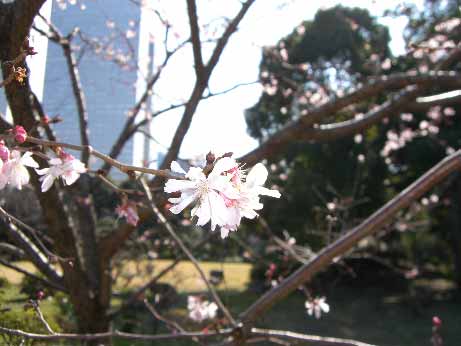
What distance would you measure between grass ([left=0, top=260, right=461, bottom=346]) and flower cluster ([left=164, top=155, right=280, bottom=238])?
3903 mm

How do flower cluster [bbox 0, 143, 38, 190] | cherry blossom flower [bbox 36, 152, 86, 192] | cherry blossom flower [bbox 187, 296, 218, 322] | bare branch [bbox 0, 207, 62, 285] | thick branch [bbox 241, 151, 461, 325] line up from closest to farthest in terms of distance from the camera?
flower cluster [bbox 0, 143, 38, 190]
cherry blossom flower [bbox 36, 152, 86, 192]
thick branch [bbox 241, 151, 461, 325]
bare branch [bbox 0, 207, 62, 285]
cherry blossom flower [bbox 187, 296, 218, 322]

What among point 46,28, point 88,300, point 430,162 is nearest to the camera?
point 88,300

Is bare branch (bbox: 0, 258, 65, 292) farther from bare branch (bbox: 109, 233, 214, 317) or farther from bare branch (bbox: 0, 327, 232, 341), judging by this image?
bare branch (bbox: 0, 327, 232, 341)

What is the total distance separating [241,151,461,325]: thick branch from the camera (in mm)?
1675

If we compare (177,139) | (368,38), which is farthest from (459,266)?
(177,139)

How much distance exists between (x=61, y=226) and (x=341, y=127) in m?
1.61

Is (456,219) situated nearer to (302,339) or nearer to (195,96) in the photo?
(195,96)

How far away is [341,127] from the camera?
272 cm

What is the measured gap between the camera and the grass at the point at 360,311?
23.4 feet

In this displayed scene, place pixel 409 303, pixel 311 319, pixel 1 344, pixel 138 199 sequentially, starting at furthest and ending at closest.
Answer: pixel 409 303 < pixel 311 319 < pixel 138 199 < pixel 1 344

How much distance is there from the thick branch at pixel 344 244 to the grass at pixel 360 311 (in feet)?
9.73

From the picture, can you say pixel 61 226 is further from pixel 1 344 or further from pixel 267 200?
pixel 267 200

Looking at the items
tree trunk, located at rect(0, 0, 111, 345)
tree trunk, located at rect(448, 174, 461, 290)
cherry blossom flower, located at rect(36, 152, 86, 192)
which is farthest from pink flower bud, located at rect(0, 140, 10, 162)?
tree trunk, located at rect(448, 174, 461, 290)

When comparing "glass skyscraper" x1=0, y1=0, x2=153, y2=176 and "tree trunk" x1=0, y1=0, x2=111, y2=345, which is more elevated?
"glass skyscraper" x1=0, y1=0, x2=153, y2=176
